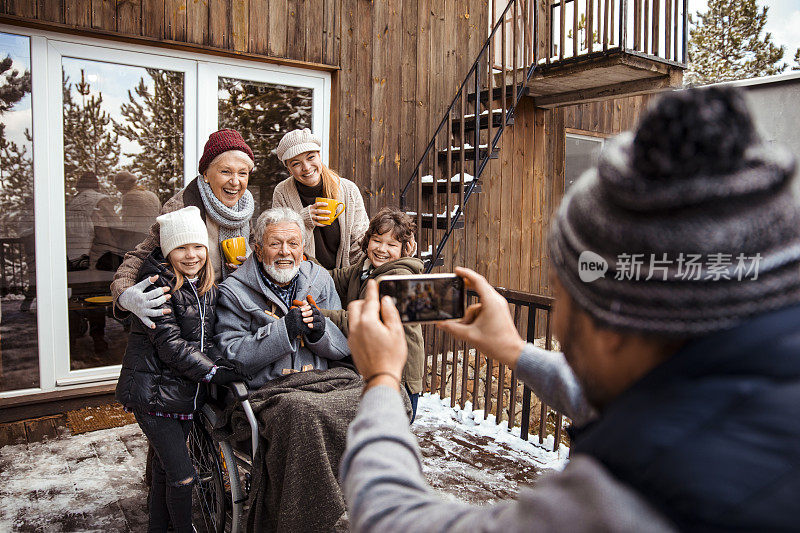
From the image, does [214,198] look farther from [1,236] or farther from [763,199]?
[763,199]

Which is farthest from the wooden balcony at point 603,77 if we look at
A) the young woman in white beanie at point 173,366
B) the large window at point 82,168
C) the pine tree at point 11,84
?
the pine tree at point 11,84

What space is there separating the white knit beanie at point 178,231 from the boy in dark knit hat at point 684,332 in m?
1.94

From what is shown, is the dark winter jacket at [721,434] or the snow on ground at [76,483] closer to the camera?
the dark winter jacket at [721,434]

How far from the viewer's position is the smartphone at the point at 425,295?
1.24m

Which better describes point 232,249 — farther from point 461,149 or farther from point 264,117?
point 461,149

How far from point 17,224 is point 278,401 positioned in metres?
2.86

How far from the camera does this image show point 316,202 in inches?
125

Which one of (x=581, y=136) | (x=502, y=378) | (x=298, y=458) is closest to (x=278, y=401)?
(x=298, y=458)

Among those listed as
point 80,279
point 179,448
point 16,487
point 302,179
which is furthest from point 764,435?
point 80,279

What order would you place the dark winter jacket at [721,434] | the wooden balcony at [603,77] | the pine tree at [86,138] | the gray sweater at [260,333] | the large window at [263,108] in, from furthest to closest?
1. the wooden balcony at [603,77]
2. the large window at [263,108]
3. the pine tree at [86,138]
4. the gray sweater at [260,333]
5. the dark winter jacket at [721,434]

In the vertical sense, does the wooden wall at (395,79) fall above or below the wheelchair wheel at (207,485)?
above

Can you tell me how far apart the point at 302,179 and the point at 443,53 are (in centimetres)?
309

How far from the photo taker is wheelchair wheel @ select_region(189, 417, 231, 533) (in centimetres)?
238

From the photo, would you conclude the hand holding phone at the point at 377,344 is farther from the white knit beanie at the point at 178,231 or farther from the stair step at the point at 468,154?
the stair step at the point at 468,154
